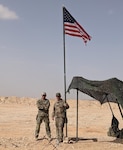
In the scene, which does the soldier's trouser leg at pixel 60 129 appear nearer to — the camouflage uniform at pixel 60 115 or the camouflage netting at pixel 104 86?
the camouflage uniform at pixel 60 115

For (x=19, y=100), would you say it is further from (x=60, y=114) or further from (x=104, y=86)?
(x=104, y=86)

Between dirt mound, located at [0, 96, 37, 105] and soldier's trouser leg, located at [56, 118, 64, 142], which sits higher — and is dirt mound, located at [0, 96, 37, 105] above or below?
above

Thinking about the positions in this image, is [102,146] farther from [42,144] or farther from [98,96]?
[98,96]

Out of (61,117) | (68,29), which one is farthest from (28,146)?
(68,29)

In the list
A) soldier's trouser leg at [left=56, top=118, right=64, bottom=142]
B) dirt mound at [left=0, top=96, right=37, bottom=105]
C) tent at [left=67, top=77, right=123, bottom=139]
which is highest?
dirt mound at [left=0, top=96, right=37, bottom=105]

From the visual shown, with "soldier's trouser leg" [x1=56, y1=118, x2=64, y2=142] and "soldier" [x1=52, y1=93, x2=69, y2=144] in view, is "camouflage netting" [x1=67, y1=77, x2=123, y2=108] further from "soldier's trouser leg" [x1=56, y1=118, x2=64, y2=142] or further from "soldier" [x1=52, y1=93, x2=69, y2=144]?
"soldier's trouser leg" [x1=56, y1=118, x2=64, y2=142]

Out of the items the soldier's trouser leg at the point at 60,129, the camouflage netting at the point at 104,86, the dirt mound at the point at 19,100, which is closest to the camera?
the camouflage netting at the point at 104,86

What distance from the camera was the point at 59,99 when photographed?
12.7 meters

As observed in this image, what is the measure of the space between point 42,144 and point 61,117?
1187 mm

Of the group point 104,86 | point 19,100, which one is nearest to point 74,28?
point 104,86

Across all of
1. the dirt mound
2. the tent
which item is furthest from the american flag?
the dirt mound

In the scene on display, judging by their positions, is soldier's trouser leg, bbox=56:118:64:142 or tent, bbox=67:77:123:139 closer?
tent, bbox=67:77:123:139

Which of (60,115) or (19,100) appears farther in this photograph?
(19,100)

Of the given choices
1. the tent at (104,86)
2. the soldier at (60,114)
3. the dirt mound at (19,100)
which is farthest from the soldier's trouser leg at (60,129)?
the dirt mound at (19,100)
